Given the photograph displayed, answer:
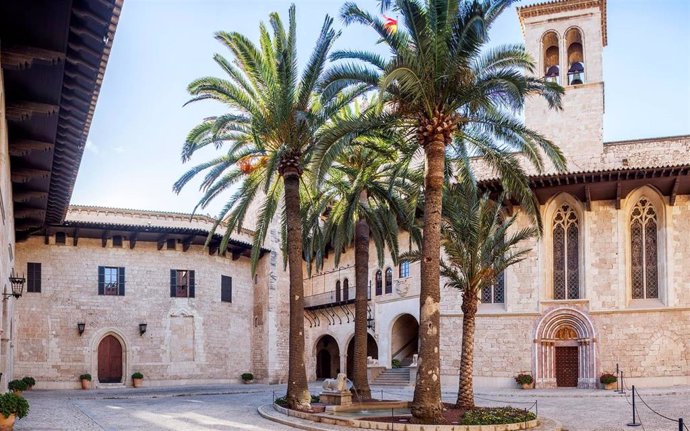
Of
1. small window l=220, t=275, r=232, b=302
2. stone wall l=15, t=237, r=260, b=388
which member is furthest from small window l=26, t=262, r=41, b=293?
small window l=220, t=275, r=232, b=302

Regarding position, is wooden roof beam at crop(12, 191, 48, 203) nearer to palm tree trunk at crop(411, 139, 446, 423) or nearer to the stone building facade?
the stone building facade

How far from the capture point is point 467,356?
2192cm

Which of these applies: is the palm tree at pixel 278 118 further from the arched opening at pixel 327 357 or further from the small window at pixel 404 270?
the arched opening at pixel 327 357

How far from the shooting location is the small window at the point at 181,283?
40812mm

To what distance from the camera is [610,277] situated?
33531mm

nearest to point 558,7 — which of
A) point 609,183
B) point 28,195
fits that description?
point 609,183

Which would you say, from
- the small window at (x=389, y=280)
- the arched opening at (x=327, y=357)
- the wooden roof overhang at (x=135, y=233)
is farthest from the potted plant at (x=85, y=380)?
the arched opening at (x=327, y=357)

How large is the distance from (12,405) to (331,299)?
34.1 m

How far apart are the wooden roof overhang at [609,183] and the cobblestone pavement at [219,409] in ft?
26.8

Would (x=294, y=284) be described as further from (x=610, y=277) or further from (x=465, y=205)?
(x=610, y=277)

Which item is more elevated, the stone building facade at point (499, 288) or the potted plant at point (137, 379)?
the stone building facade at point (499, 288)

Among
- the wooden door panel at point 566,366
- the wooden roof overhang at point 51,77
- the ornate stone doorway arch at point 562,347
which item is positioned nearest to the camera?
the wooden roof overhang at point 51,77

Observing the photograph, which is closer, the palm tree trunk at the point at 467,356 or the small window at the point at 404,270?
the palm tree trunk at the point at 467,356

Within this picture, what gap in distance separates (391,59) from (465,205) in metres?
5.79
